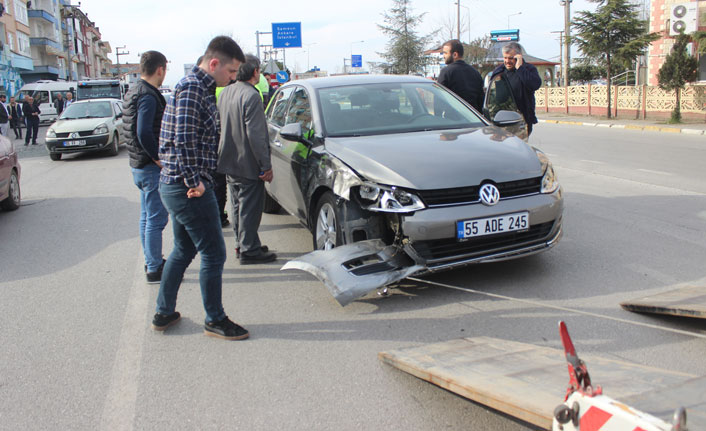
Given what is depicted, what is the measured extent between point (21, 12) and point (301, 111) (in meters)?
60.8

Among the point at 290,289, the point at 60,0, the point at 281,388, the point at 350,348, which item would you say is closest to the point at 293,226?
the point at 290,289

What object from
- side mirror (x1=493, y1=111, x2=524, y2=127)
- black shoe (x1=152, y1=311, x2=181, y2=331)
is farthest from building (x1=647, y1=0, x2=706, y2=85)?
black shoe (x1=152, y1=311, x2=181, y2=331)

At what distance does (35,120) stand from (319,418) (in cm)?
2168

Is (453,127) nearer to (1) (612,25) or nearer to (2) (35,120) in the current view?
(2) (35,120)

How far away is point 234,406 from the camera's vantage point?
3033mm

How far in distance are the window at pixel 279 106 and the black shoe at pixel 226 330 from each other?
10.0 feet

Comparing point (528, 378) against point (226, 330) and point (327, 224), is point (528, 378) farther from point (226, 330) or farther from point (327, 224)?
point (327, 224)

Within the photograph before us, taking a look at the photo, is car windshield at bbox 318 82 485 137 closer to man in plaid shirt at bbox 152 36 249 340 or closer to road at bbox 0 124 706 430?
road at bbox 0 124 706 430

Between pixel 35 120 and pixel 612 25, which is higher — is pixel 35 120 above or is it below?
below

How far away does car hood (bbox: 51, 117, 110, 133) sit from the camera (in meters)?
15.6

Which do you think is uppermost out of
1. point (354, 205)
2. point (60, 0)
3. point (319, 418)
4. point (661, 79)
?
point (60, 0)

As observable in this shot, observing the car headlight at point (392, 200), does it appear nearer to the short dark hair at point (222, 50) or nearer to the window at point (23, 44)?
the short dark hair at point (222, 50)

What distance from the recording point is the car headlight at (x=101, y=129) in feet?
51.6

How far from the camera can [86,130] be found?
51.1 ft
